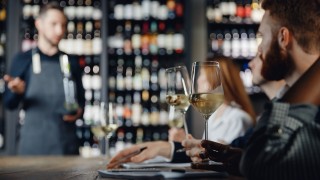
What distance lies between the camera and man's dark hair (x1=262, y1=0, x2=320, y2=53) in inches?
58.1

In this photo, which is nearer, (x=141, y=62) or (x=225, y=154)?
(x=225, y=154)

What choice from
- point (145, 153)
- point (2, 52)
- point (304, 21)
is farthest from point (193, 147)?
point (2, 52)

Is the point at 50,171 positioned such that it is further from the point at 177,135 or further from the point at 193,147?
the point at 177,135

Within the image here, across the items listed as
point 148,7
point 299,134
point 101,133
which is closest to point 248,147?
point 299,134

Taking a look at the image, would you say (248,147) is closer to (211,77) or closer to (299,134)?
(299,134)

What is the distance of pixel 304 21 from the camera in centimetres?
148

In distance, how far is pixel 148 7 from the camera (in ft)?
18.2

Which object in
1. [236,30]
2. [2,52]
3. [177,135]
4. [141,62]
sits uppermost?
[236,30]

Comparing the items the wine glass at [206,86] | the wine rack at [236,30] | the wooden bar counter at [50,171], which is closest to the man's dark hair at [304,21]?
the wine glass at [206,86]

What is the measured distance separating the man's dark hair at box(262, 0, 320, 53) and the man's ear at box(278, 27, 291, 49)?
0.01 meters

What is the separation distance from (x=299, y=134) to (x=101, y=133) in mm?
1636

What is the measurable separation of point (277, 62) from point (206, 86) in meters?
0.25

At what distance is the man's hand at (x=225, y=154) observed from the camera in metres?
1.34

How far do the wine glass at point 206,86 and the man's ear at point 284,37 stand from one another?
0.21m
